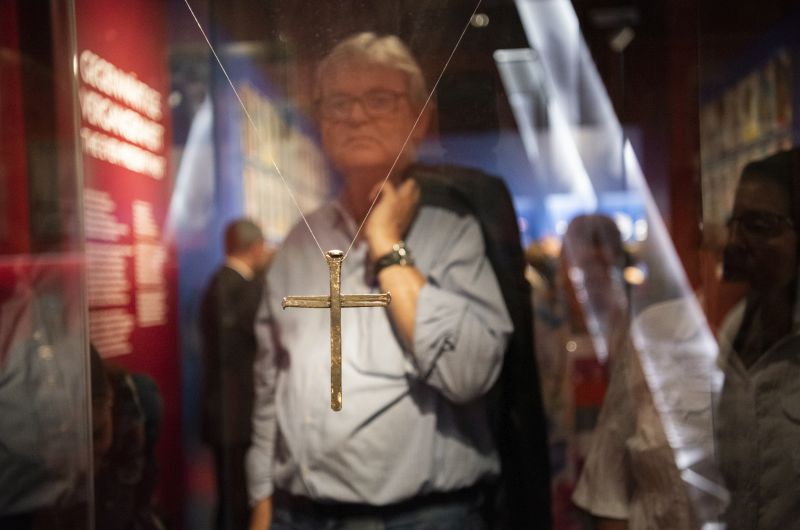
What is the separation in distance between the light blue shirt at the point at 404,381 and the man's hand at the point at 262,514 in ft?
0.26

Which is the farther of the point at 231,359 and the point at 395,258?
the point at 231,359

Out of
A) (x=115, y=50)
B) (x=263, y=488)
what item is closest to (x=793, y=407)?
(x=263, y=488)

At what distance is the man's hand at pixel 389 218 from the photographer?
1571 millimetres

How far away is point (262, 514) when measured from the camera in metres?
1.72

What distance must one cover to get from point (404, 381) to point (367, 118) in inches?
21.6

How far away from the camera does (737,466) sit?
153cm

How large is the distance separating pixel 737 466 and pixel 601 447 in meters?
0.27

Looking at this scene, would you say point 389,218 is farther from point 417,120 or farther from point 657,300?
point 657,300

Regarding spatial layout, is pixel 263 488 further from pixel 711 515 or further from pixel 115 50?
pixel 115 50

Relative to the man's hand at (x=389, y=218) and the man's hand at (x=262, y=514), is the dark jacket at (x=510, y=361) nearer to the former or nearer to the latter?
the man's hand at (x=389, y=218)

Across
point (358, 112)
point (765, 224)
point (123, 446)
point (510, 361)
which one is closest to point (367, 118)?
point (358, 112)

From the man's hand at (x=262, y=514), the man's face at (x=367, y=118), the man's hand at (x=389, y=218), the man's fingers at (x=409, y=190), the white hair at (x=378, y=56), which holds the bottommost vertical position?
the man's hand at (x=262, y=514)

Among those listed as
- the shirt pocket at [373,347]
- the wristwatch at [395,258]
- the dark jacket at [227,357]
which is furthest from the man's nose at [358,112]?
the dark jacket at [227,357]

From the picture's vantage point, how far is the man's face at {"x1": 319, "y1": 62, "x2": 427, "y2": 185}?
5.06 ft
